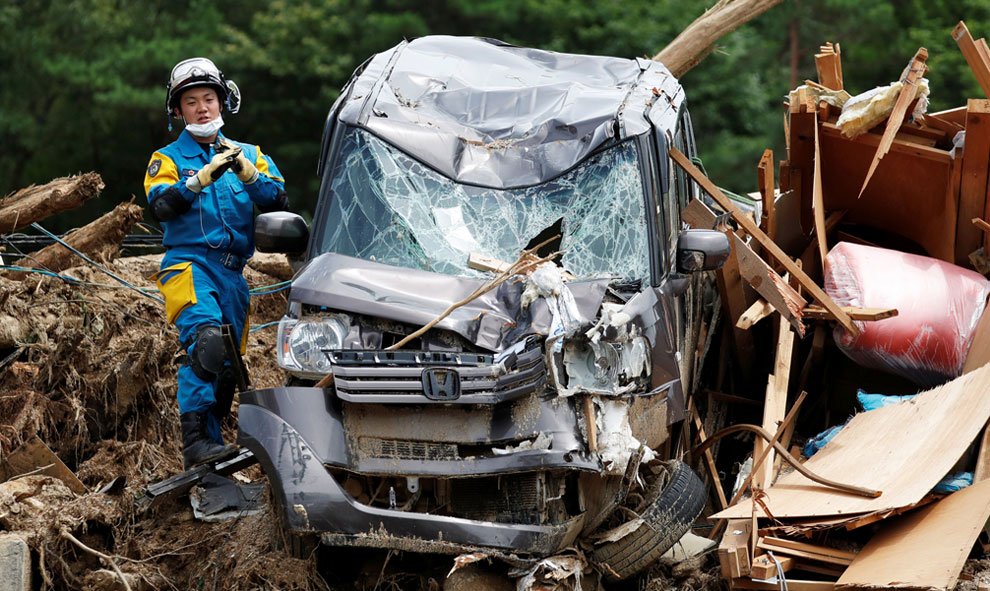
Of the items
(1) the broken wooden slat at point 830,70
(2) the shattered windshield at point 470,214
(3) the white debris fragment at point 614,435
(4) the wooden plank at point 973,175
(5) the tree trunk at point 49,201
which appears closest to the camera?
(3) the white debris fragment at point 614,435

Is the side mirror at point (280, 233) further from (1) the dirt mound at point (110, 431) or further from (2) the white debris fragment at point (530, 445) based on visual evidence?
(2) the white debris fragment at point (530, 445)

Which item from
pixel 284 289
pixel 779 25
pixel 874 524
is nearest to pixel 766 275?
pixel 874 524

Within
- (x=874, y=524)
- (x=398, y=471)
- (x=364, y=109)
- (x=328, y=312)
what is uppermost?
(x=364, y=109)

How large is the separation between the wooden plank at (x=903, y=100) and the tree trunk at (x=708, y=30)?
2647mm

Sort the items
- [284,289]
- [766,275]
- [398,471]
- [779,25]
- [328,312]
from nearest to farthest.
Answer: [398,471] < [328,312] < [766,275] < [284,289] < [779,25]

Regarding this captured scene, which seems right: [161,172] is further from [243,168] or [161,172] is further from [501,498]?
[501,498]

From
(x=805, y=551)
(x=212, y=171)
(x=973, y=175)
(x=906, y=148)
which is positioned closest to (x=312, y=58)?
(x=906, y=148)

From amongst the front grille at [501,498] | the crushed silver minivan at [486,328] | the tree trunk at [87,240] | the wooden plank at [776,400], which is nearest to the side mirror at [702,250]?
the crushed silver minivan at [486,328]

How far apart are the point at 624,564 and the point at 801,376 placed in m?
2.82

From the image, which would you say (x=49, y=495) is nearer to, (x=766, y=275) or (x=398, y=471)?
(x=398, y=471)

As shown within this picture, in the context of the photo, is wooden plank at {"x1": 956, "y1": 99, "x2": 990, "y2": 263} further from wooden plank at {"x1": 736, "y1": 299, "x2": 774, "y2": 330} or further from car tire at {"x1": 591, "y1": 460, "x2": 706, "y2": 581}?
car tire at {"x1": 591, "y1": 460, "x2": 706, "y2": 581}

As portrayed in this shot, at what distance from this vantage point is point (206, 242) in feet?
25.2

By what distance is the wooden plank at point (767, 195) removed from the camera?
906cm

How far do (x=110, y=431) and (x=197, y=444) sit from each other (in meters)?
1.22
